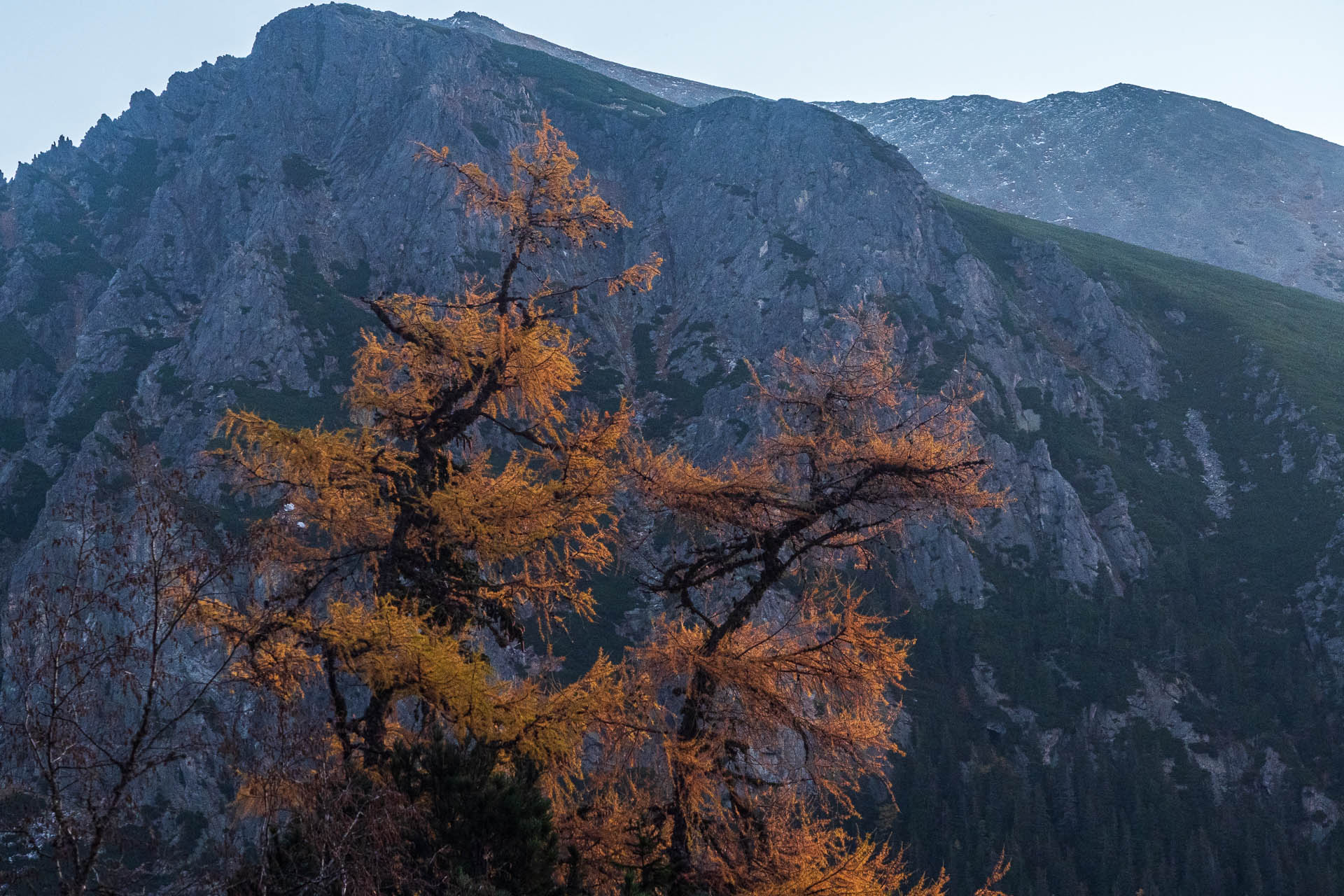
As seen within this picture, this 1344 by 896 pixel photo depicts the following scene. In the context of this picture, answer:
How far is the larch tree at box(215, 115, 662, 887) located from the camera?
11.2 meters

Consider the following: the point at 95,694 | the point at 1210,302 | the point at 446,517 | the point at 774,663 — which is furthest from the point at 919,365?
the point at 95,694

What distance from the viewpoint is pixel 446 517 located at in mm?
11945

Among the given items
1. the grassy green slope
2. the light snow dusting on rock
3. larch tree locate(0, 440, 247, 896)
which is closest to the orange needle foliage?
larch tree locate(0, 440, 247, 896)

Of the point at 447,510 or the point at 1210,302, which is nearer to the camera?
the point at 447,510

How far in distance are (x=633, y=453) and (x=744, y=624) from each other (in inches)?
120

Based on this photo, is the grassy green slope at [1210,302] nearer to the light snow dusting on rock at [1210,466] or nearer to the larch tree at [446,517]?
the light snow dusting on rock at [1210,466]

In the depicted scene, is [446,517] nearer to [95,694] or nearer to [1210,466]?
[95,694]

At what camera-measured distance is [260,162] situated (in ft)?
477

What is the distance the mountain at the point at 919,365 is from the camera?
87750mm

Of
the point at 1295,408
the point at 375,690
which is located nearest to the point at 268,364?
the point at 375,690

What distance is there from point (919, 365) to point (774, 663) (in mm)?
106941

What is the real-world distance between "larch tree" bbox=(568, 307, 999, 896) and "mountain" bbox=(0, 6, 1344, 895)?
66073 millimetres

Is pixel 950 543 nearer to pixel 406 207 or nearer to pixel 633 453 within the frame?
pixel 406 207

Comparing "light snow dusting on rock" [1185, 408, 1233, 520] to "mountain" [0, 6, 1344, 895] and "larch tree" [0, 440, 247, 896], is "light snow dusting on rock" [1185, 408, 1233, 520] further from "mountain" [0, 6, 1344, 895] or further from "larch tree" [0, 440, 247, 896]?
"larch tree" [0, 440, 247, 896]
